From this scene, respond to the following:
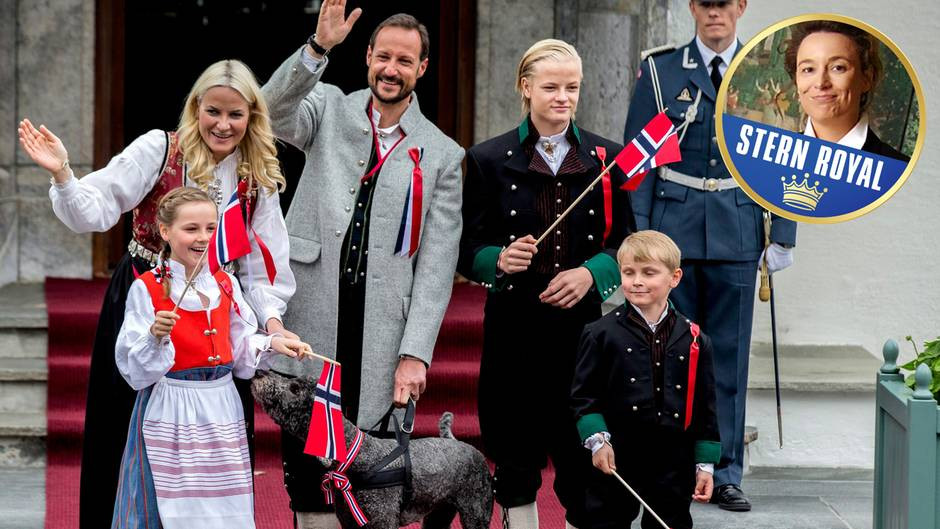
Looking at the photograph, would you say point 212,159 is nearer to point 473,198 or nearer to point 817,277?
point 473,198

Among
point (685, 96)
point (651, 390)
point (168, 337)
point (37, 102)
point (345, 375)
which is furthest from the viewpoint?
point (37, 102)

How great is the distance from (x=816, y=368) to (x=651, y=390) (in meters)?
2.84

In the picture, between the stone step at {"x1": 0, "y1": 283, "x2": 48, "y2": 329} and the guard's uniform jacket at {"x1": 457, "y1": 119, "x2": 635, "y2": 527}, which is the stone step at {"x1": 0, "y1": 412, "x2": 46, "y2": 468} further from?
the guard's uniform jacket at {"x1": 457, "y1": 119, "x2": 635, "y2": 527}

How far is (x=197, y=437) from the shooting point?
4332mm

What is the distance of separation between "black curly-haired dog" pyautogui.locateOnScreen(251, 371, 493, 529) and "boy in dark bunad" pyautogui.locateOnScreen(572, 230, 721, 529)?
0.41 metres

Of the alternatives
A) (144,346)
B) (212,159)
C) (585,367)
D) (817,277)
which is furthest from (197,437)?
(817,277)

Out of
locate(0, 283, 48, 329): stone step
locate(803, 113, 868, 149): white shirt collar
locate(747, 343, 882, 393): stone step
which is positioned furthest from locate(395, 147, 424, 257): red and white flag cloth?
locate(0, 283, 48, 329): stone step

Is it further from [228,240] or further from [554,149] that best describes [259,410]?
[228,240]

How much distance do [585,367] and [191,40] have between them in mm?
5225

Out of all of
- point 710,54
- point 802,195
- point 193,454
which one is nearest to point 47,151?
point 193,454

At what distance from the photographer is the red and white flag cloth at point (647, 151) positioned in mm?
4840

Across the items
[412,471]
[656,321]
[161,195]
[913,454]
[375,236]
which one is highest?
[161,195]

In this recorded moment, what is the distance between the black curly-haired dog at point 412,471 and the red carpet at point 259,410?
1270 mm

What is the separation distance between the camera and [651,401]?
458cm
